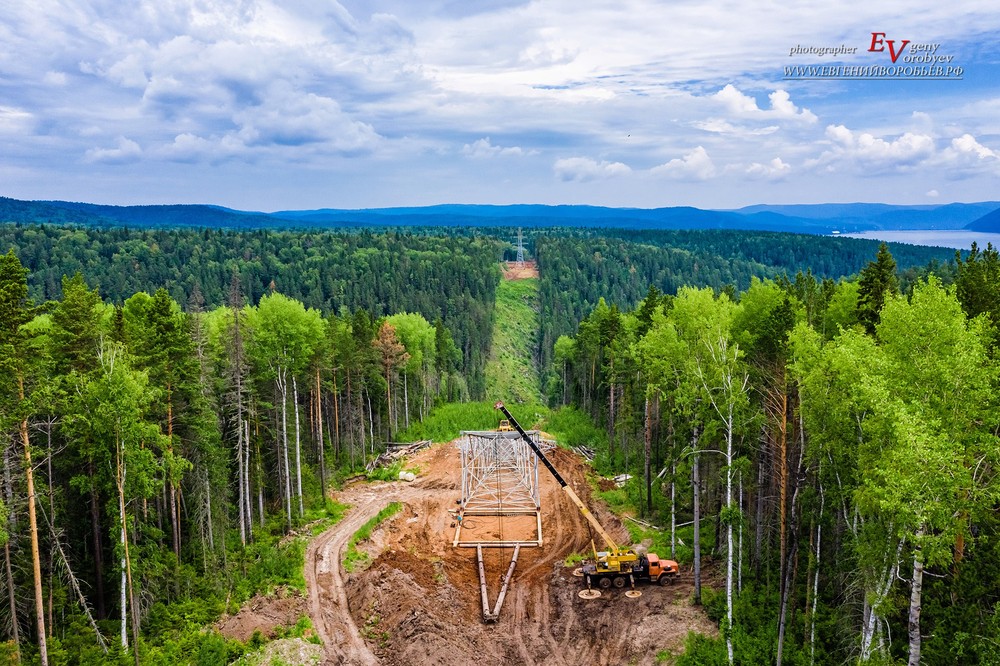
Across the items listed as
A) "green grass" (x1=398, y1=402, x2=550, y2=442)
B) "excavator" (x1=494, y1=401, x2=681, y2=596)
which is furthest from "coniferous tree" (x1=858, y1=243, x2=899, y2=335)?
→ "green grass" (x1=398, y1=402, x2=550, y2=442)

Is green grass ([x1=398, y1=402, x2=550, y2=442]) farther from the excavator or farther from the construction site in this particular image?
the excavator

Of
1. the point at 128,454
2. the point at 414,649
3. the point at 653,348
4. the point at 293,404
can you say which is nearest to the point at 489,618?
the point at 414,649

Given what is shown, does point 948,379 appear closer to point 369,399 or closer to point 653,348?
point 653,348

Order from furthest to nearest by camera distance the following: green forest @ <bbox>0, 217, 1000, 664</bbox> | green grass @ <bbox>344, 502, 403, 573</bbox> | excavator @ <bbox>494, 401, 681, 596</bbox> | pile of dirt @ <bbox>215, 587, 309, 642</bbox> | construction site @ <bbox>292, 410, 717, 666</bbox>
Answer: green grass @ <bbox>344, 502, 403, 573</bbox> < excavator @ <bbox>494, 401, 681, 596</bbox> < pile of dirt @ <bbox>215, 587, 309, 642</bbox> < construction site @ <bbox>292, 410, 717, 666</bbox> < green forest @ <bbox>0, 217, 1000, 664</bbox>

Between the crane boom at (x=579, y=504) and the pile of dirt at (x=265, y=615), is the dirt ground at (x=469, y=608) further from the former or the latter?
the crane boom at (x=579, y=504)

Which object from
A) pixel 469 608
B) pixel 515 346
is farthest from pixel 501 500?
pixel 515 346

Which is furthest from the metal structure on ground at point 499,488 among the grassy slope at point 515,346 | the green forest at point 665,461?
the grassy slope at point 515,346

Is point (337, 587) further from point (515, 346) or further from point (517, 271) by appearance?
point (517, 271)
